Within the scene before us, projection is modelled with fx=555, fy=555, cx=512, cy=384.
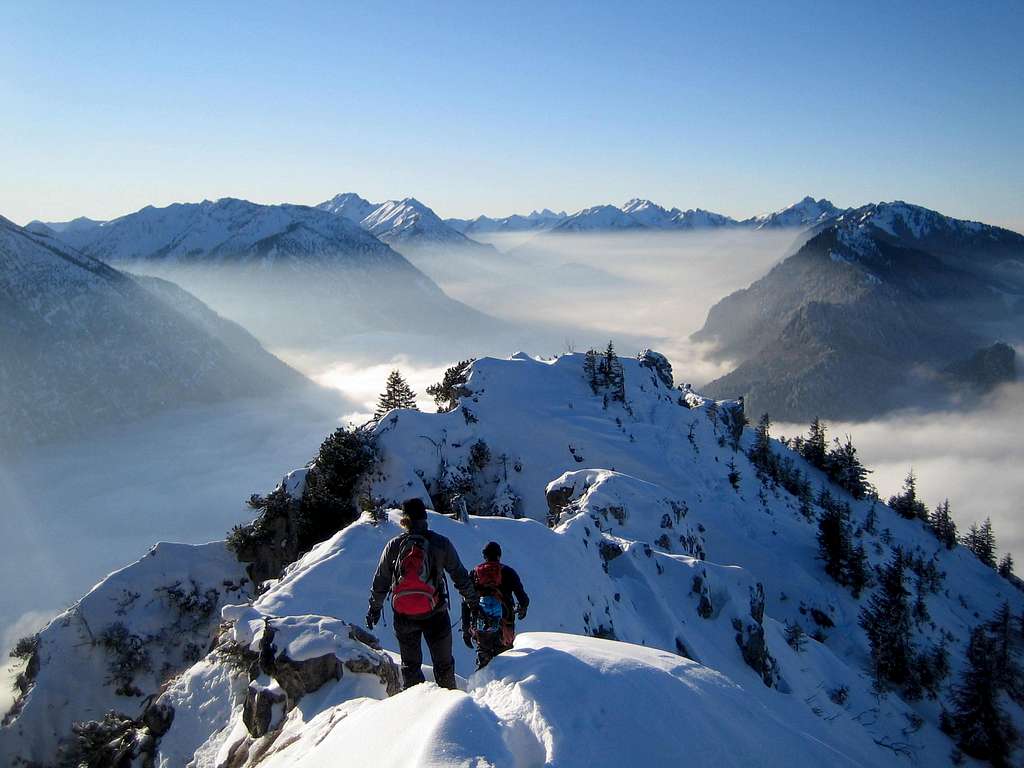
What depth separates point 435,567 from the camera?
26.2 feet

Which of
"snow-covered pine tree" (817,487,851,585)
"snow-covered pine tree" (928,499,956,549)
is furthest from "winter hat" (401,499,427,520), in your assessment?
"snow-covered pine tree" (928,499,956,549)

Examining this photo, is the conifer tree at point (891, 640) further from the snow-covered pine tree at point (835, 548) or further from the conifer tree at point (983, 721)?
the snow-covered pine tree at point (835, 548)

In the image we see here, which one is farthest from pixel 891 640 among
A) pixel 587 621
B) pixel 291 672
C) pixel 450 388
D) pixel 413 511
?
pixel 413 511

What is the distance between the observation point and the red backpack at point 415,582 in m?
7.84

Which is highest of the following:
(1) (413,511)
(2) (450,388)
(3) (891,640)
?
(1) (413,511)

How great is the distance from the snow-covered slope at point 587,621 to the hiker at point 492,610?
20.8 inches

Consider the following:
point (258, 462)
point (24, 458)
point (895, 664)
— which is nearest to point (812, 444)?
point (895, 664)

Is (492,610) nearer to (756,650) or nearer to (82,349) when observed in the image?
(756,650)

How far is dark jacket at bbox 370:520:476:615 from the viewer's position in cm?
802

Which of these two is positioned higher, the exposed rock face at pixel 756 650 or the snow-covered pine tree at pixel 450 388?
the snow-covered pine tree at pixel 450 388

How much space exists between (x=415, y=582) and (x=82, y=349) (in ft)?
564

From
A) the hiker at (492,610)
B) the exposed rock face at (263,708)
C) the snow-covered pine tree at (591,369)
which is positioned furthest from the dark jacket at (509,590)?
the snow-covered pine tree at (591,369)

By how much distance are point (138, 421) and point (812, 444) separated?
515 feet

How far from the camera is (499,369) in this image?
175 feet
